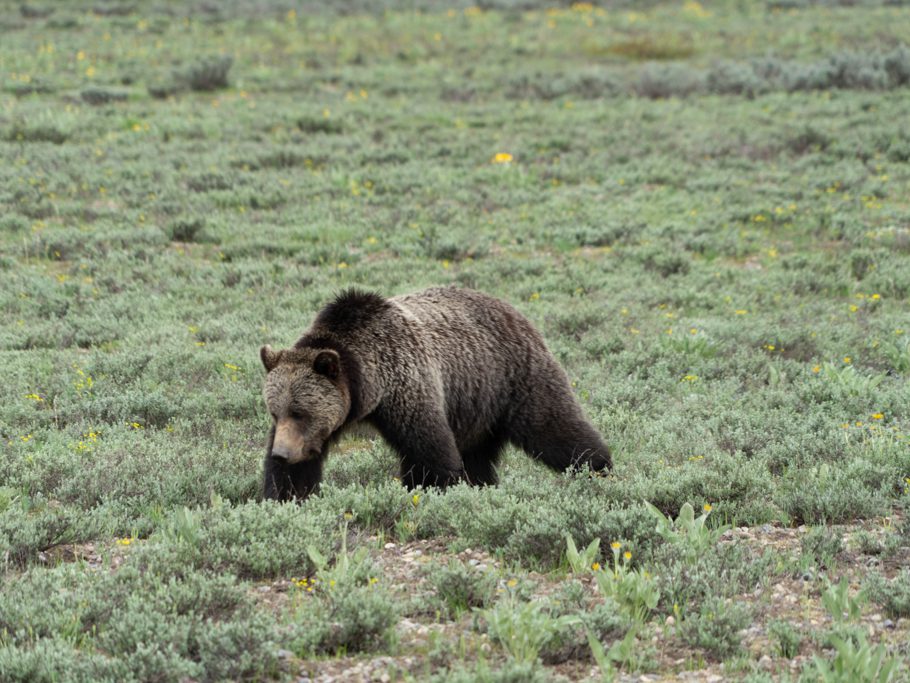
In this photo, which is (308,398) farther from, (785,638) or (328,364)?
(785,638)

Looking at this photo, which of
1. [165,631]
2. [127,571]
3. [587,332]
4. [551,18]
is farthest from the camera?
[551,18]

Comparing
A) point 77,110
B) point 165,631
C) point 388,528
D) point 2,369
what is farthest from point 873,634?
point 77,110

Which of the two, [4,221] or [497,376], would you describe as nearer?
[497,376]

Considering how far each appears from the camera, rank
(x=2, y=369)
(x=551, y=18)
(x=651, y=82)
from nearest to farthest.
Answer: (x=2, y=369) → (x=651, y=82) → (x=551, y=18)

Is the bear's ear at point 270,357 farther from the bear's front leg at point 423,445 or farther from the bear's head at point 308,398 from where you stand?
the bear's front leg at point 423,445

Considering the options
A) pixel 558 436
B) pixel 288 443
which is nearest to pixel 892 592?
pixel 558 436

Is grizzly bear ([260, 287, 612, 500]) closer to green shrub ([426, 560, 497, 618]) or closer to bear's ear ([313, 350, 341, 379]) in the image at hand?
bear's ear ([313, 350, 341, 379])

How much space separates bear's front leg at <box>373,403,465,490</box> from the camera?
6.05 m

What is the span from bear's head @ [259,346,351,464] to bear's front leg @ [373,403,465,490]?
0.35 m

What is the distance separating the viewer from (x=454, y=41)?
26734 millimetres

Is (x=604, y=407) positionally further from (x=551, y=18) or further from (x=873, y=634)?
(x=551, y=18)

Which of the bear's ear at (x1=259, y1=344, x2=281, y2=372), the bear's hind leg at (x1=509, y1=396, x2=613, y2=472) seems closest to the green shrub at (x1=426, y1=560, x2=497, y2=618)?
the bear's ear at (x1=259, y1=344, x2=281, y2=372)

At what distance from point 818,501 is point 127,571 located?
3711 millimetres

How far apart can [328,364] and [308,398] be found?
226 mm
